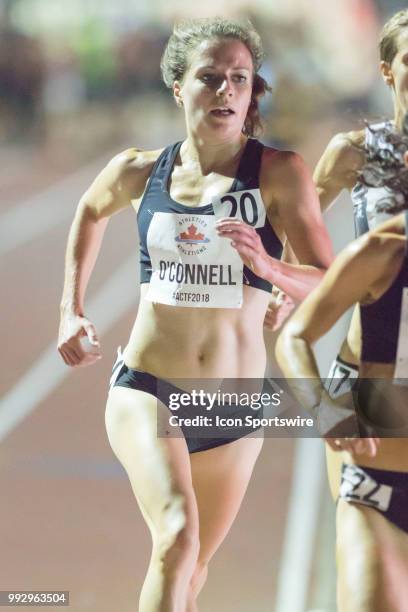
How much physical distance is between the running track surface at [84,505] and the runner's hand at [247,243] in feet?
4.57

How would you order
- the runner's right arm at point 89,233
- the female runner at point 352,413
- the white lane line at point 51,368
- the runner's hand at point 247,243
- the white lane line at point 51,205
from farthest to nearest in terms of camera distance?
the white lane line at point 51,205 → the white lane line at point 51,368 → the runner's right arm at point 89,233 → the runner's hand at point 247,243 → the female runner at point 352,413

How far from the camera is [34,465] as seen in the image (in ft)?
18.5

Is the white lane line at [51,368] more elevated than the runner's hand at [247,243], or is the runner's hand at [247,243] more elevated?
the white lane line at [51,368]

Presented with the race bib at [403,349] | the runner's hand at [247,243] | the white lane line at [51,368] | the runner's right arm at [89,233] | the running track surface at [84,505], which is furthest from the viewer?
the white lane line at [51,368]

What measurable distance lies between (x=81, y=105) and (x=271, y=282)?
815 centimetres

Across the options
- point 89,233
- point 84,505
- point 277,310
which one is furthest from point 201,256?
point 84,505

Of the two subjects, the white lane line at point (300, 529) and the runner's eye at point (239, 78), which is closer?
the runner's eye at point (239, 78)

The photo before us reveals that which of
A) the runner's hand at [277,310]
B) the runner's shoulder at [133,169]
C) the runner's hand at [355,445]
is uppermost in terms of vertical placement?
the runner's shoulder at [133,169]

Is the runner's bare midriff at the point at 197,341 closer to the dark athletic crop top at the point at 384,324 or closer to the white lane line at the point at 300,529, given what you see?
the dark athletic crop top at the point at 384,324

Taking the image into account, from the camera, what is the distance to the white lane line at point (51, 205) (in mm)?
11234

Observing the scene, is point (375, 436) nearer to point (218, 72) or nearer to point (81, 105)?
point (218, 72)

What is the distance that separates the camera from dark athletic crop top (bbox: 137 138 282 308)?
345cm

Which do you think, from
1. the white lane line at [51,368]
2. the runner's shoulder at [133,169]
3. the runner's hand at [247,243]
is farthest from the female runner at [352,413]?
the white lane line at [51,368]

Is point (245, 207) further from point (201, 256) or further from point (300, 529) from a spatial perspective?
point (300, 529)
